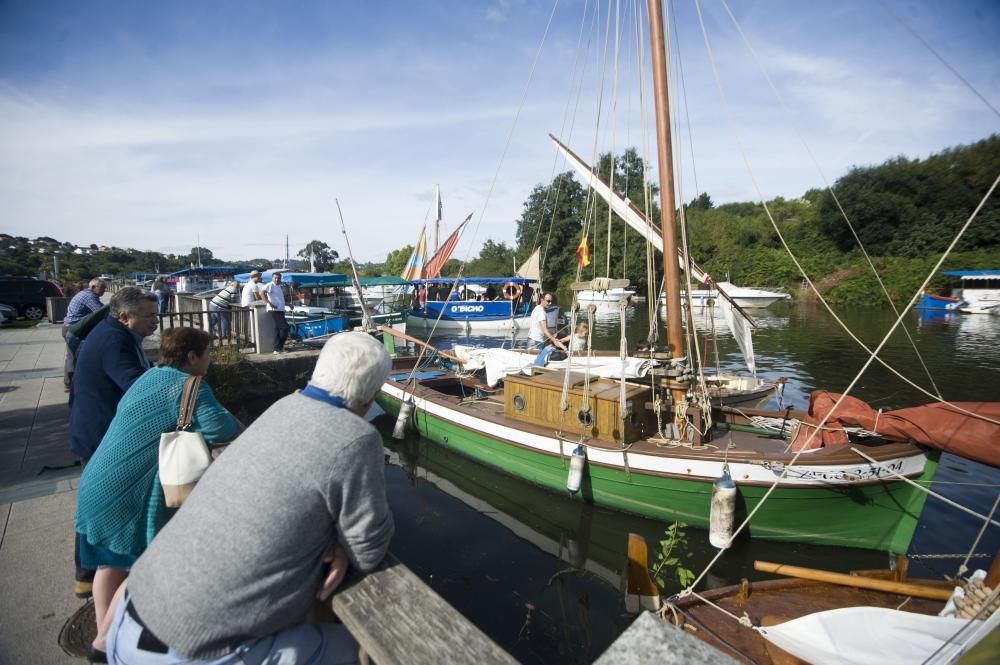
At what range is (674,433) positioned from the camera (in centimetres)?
662

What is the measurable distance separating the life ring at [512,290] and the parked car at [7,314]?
23.3 meters

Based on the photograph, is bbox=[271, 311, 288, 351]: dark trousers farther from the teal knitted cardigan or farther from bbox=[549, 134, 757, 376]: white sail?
the teal knitted cardigan

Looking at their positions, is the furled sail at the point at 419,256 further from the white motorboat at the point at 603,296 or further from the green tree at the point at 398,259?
the green tree at the point at 398,259

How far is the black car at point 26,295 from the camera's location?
23625 mm

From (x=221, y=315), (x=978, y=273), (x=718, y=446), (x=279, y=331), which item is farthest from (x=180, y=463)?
(x=978, y=273)

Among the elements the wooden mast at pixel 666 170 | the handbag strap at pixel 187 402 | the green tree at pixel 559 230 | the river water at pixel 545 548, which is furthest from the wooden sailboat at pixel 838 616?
the green tree at pixel 559 230

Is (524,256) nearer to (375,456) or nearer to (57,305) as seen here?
(57,305)

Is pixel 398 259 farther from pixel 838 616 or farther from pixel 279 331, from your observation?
pixel 838 616

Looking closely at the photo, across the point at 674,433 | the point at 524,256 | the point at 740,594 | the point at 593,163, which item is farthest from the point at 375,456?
the point at 524,256

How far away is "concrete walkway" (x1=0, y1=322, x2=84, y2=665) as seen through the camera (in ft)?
8.80

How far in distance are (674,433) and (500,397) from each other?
12.3 feet

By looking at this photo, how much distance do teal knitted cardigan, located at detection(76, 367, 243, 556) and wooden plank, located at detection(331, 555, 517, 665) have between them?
1033 millimetres

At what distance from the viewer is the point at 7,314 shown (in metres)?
22.3

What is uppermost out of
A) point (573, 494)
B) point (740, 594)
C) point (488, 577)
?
point (740, 594)
